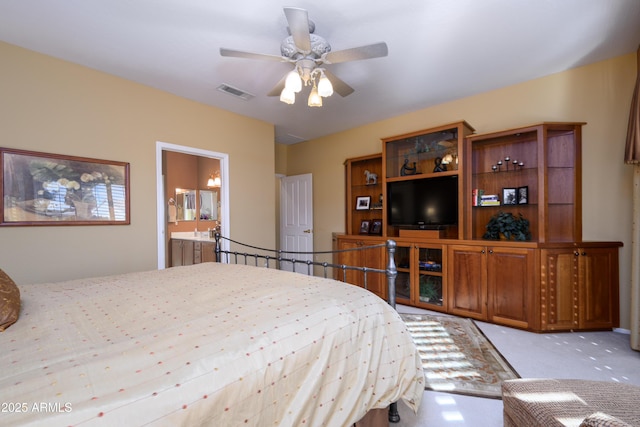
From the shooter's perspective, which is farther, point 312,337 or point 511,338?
point 511,338

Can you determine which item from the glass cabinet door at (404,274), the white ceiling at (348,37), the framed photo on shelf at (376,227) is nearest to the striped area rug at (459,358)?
the glass cabinet door at (404,274)

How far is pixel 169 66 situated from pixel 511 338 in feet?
14.2

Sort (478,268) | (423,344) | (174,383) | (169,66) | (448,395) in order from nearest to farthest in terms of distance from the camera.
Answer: (174,383) < (448,395) < (423,344) < (169,66) < (478,268)

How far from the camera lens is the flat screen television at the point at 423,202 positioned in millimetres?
3539

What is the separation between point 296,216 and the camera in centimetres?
550

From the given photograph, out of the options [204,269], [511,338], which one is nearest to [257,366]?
[204,269]

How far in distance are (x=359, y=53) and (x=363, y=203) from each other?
2899 millimetres

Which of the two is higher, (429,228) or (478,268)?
(429,228)

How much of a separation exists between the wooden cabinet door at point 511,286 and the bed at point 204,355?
2098 mm

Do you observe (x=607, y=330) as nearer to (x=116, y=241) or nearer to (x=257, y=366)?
(x=257, y=366)

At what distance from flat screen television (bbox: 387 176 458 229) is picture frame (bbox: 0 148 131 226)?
334 cm

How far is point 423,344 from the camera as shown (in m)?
2.63

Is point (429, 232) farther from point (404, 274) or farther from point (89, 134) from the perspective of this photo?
point (89, 134)

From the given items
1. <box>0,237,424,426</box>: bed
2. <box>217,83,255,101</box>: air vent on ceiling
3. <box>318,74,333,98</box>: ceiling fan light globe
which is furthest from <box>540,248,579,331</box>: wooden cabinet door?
<box>217,83,255,101</box>: air vent on ceiling
